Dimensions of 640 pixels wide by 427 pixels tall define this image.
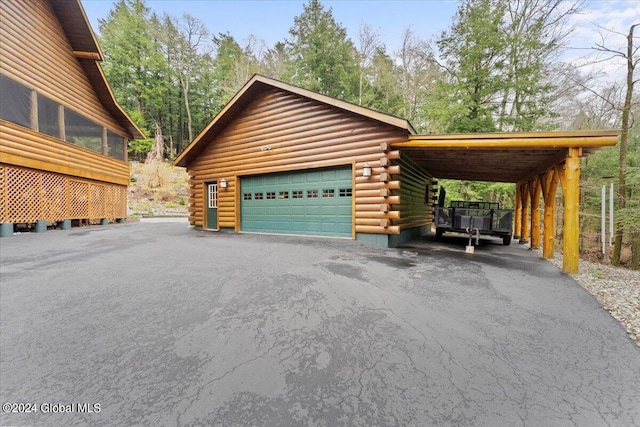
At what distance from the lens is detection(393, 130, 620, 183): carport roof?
4488 millimetres

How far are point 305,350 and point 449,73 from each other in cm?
1377

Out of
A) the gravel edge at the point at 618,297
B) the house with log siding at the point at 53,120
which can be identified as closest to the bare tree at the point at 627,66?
the gravel edge at the point at 618,297

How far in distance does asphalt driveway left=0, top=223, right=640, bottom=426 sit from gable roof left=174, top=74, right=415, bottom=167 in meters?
3.97

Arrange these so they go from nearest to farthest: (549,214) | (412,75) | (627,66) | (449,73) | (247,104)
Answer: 1. (549,214)
2. (627,66)
3. (247,104)
4. (449,73)
5. (412,75)

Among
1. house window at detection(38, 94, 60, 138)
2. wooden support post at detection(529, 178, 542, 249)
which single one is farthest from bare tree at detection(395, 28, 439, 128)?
house window at detection(38, 94, 60, 138)

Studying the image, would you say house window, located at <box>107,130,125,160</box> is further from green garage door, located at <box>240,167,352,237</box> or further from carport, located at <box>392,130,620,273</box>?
carport, located at <box>392,130,620,273</box>

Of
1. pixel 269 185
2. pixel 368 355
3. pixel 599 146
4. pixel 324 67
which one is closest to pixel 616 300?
pixel 599 146

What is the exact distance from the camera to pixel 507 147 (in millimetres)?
5125

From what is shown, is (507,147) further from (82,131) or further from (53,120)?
(82,131)

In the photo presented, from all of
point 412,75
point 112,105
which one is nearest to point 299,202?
point 112,105

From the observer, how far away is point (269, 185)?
343 inches

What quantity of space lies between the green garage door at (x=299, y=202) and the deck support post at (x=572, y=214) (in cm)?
447

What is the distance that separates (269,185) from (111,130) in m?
8.88

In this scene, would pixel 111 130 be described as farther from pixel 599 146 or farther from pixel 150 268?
pixel 599 146
